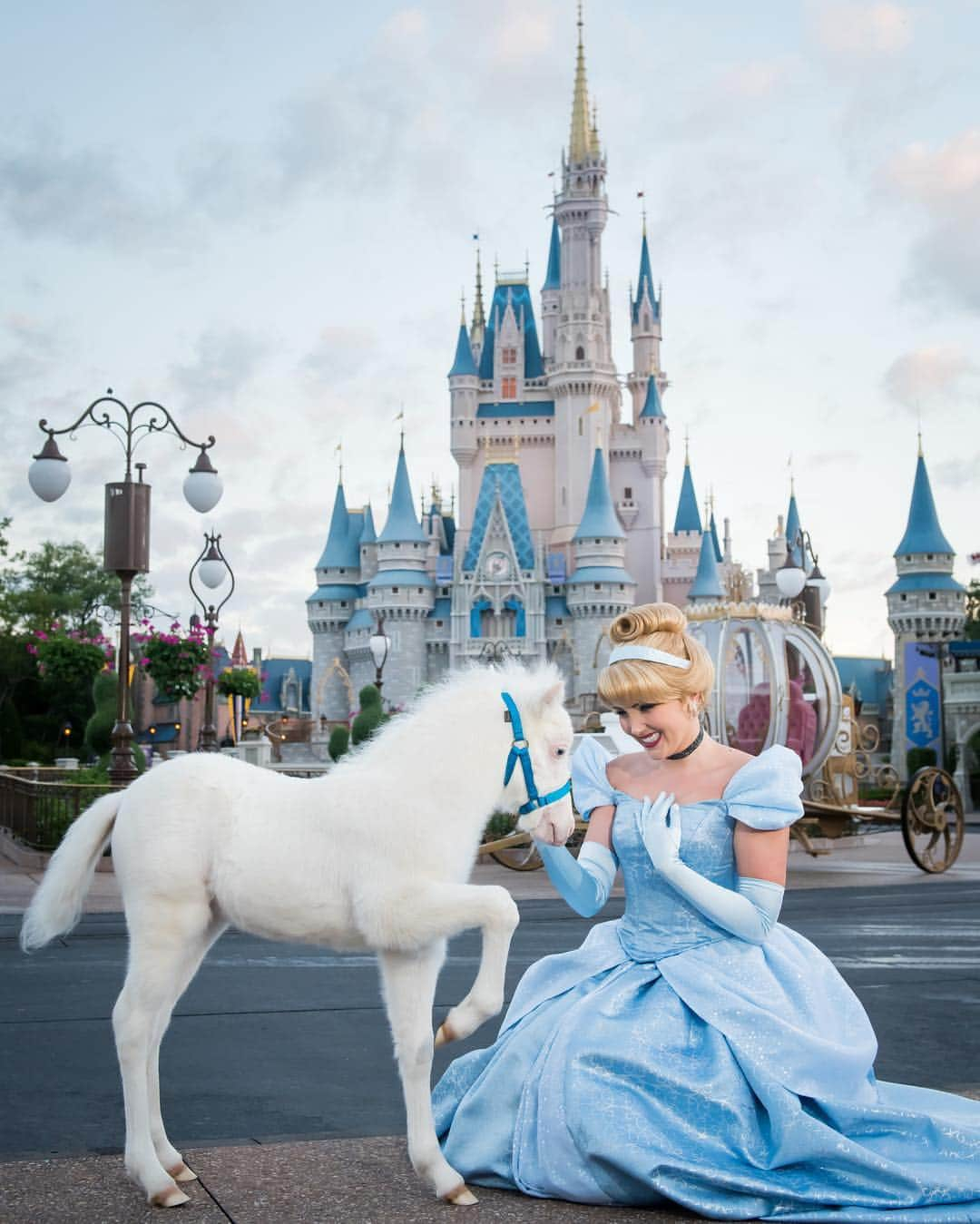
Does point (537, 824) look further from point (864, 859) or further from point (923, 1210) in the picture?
point (864, 859)

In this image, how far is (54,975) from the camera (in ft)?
25.6

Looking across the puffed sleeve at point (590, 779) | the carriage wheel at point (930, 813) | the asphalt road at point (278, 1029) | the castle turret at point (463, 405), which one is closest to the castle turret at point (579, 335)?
the castle turret at point (463, 405)

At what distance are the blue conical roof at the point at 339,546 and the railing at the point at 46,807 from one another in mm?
62352

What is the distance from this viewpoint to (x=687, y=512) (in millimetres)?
84312

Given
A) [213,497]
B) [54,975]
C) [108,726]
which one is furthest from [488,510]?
[54,975]

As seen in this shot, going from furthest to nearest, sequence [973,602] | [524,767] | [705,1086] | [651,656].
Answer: [973,602] < [651,656] < [524,767] < [705,1086]

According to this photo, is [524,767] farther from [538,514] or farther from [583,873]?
[538,514]

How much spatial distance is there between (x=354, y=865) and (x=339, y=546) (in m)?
76.8

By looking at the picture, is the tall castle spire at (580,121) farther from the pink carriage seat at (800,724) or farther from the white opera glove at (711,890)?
the white opera glove at (711,890)

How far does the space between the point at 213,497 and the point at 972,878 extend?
8.90 m

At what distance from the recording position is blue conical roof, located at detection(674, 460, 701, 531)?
84.0 meters

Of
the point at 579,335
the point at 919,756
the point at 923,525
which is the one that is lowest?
the point at 919,756

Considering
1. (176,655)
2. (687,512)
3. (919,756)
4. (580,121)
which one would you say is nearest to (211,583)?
(176,655)

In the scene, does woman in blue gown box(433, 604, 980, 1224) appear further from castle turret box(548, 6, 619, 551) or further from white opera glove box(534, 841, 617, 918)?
castle turret box(548, 6, 619, 551)
